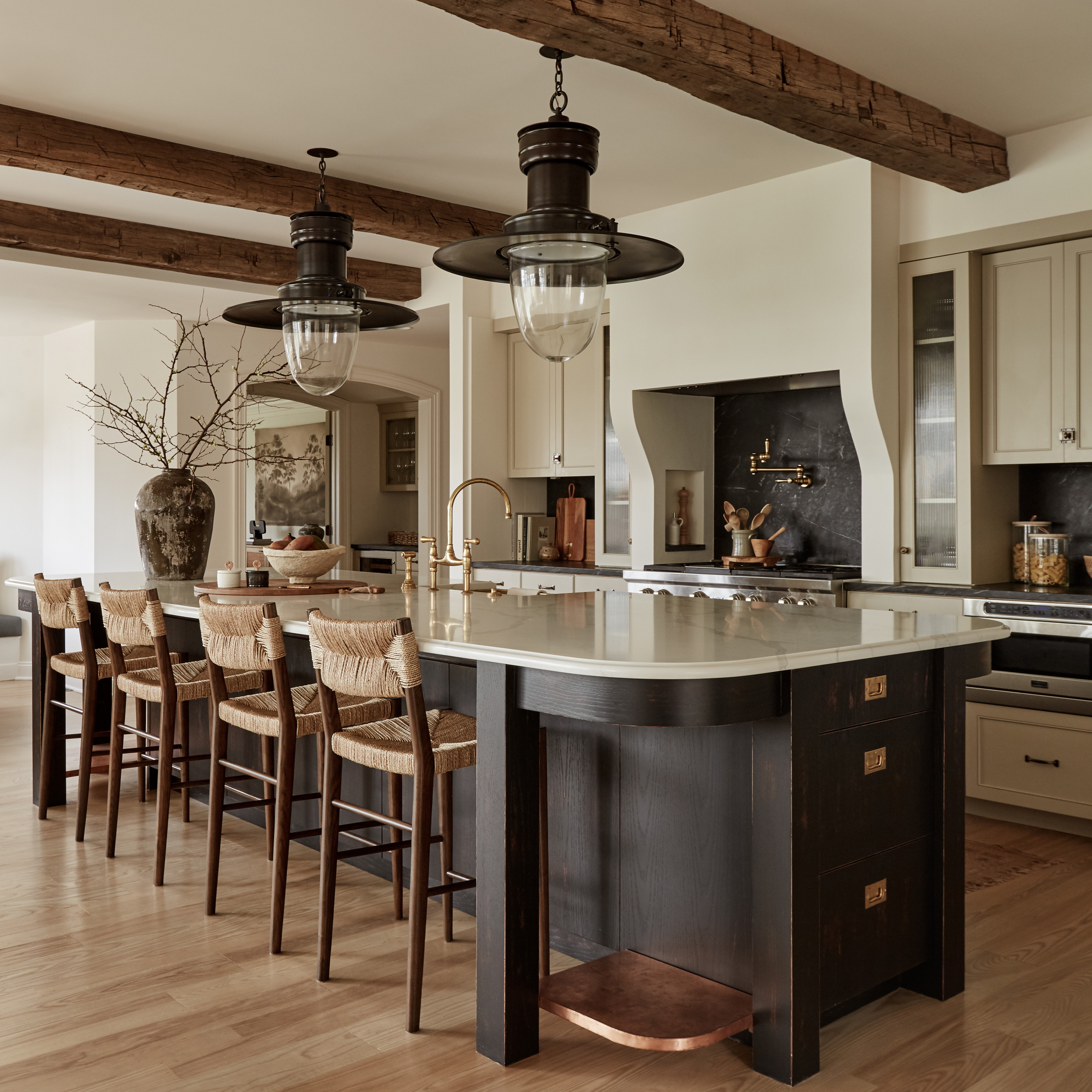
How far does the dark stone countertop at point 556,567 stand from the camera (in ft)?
18.6

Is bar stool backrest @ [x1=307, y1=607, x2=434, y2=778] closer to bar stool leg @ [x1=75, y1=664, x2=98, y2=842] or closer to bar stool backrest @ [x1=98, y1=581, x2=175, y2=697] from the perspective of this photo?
bar stool backrest @ [x1=98, y1=581, x2=175, y2=697]

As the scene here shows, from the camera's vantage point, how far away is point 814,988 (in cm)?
220

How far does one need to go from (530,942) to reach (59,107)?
353cm

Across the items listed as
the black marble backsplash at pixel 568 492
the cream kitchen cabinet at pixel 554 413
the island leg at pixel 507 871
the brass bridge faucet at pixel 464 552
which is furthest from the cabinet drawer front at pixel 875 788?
the black marble backsplash at pixel 568 492

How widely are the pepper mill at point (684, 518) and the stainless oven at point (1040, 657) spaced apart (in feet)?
5.96

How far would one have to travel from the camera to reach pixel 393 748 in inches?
97.7

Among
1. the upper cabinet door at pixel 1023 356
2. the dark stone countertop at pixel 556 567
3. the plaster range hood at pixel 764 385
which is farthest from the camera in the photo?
the dark stone countertop at pixel 556 567

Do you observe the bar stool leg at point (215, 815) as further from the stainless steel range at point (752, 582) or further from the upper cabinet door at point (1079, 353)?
the upper cabinet door at point (1079, 353)

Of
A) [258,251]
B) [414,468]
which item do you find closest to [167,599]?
[258,251]

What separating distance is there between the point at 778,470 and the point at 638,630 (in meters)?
3.10

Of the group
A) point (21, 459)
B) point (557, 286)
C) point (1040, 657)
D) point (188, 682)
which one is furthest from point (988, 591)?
point (21, 459)

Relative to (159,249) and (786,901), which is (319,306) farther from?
(786,901)

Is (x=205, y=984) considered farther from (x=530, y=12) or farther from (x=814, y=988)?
(x=530, y=12)

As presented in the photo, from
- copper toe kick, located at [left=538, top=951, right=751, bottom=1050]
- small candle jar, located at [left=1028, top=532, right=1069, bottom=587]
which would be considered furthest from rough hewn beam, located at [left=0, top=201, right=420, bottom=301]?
copper toe kick, located at [left=538, top=951, right=751, bottom=1050]
